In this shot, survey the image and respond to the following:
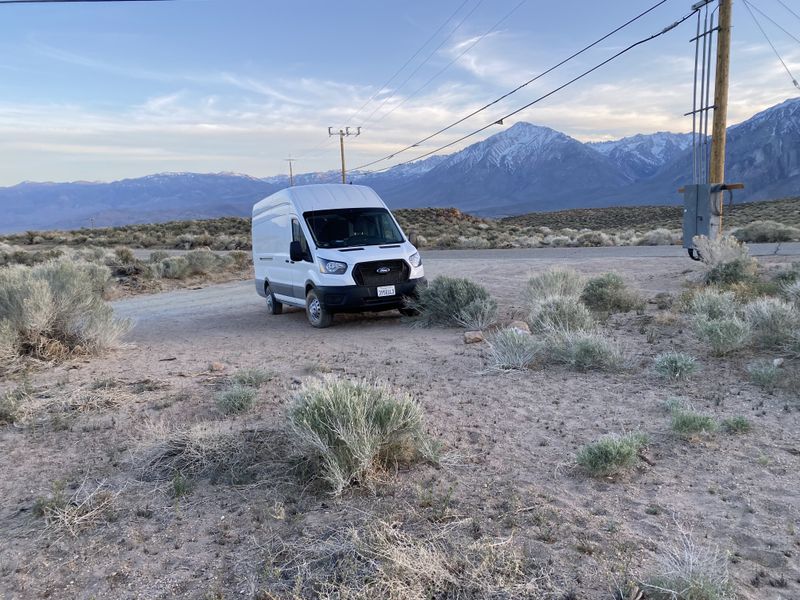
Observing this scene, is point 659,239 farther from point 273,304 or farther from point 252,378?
point 252,378

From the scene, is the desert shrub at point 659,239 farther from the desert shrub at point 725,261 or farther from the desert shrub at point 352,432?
the desert shrub at point 352,432

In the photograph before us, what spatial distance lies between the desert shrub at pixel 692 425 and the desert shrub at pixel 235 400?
3574mm

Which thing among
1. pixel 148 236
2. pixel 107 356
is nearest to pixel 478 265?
pixel 107 356

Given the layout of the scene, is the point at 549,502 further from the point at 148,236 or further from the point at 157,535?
the point at 148,236

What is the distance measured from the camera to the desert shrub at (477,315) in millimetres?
9438

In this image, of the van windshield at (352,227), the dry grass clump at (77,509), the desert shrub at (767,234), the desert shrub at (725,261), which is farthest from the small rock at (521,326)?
the desert shrub at (767,234)

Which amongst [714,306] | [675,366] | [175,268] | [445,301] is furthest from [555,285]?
[175,268]

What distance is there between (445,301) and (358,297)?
4.69 feet

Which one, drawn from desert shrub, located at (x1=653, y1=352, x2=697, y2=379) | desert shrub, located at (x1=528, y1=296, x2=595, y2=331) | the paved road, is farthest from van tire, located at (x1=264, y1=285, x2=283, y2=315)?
desert shrub, located at (x1=653, y1=352, x2=697, y2=379)

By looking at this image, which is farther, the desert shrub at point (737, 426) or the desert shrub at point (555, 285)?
the desert shrub at point (555, 285)

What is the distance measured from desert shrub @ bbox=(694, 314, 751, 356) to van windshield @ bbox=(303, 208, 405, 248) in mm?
5620

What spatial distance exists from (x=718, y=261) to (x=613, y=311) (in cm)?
385

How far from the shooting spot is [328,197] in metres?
11.2

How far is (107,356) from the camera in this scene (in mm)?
8633
